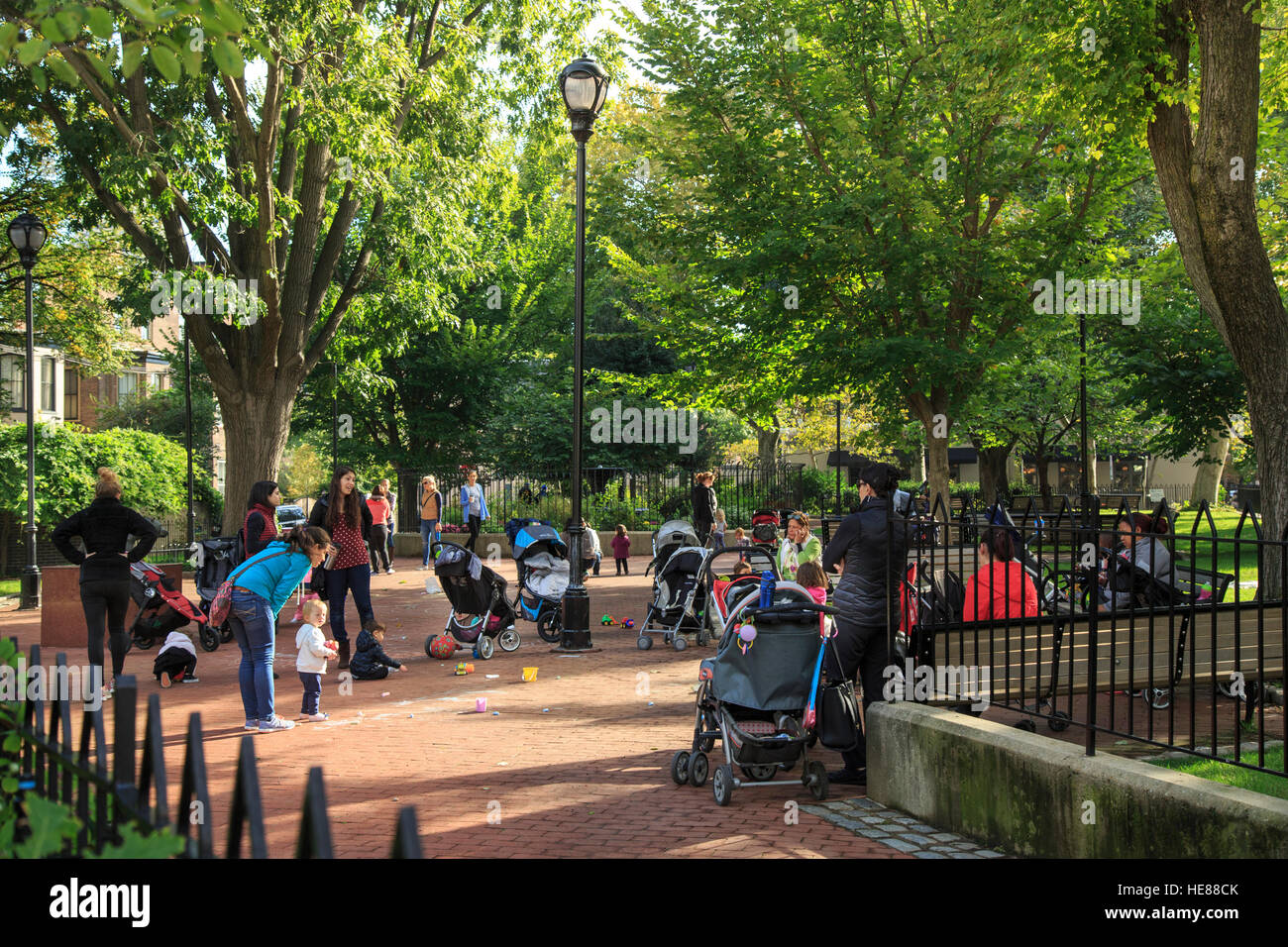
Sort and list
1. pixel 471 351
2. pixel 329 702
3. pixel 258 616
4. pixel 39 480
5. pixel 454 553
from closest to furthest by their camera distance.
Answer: pixel 258 616 → pixel 329 702 → pixel 454 553 → pixel 39 480 → pixel 471 351

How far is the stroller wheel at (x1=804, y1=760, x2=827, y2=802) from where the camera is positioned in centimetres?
688

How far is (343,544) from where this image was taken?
11578 mm

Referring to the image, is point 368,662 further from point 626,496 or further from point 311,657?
point 626,496

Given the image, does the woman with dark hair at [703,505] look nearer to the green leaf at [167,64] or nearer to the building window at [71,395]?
the green leaf at [167,64]

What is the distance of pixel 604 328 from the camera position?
3869 centimetres

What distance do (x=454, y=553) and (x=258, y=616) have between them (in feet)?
12.5

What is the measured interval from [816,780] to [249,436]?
45.2 feet

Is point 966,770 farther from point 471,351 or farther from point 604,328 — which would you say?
point 604,328

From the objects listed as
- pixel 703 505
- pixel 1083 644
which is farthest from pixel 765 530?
pixel 1083 644

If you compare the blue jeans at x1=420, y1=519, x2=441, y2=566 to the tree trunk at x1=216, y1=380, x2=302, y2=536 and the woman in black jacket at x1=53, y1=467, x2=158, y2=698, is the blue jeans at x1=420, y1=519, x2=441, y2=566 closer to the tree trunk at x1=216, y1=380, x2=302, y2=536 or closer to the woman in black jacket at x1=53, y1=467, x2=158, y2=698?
the tree trunk at x1=216, y1=380, x2=302, y2=536

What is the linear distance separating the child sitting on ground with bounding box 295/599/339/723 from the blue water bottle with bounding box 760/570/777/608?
147 inches

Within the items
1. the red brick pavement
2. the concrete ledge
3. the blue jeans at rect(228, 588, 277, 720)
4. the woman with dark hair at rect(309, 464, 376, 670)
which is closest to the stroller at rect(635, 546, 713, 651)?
the red brick pavement

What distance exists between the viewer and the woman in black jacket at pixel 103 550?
32.3 ft
